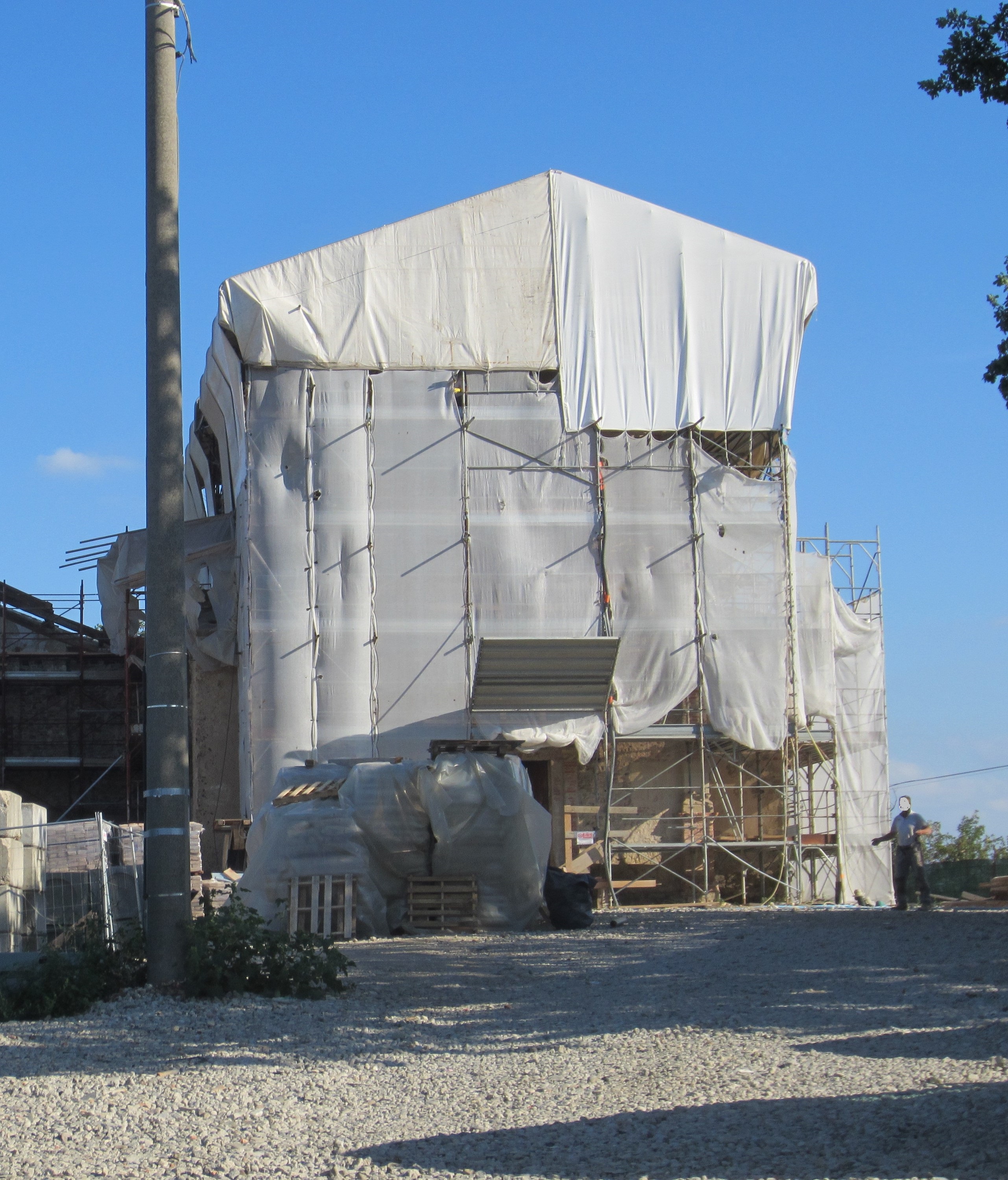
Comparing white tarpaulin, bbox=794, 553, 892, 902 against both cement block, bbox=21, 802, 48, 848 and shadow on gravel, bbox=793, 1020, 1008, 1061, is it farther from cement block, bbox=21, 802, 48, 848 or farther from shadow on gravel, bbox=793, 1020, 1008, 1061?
shadow on gravel, bbox=793, 1020, 1008, 1061

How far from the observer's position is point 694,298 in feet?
79.8

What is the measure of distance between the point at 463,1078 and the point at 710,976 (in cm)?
386

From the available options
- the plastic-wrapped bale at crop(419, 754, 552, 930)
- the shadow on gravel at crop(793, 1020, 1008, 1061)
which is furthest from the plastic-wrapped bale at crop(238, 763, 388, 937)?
the shadow on gravel at crop(793, 1020, 1008, 1061)

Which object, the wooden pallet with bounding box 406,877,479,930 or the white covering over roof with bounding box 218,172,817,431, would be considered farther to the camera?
the white covering over roof with bounding box 218,172,817,431

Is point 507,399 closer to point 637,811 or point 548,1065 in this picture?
point 637,811

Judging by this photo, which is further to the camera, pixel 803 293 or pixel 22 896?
pixel 803 293

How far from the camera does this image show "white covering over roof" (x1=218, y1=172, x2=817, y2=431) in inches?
920

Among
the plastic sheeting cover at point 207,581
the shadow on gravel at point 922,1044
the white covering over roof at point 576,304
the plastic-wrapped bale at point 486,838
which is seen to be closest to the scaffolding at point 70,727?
the plastic sheeting cover at point 207,581

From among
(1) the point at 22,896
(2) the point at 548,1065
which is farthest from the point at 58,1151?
(1) the point at 22,896

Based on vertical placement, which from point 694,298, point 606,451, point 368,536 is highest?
point 694,298

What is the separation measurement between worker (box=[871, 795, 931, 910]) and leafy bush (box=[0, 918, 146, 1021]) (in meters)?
10.3

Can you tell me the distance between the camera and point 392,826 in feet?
52.5

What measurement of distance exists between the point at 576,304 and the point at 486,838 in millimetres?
11197

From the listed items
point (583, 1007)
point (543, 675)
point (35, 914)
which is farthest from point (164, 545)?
point (543, 675)
